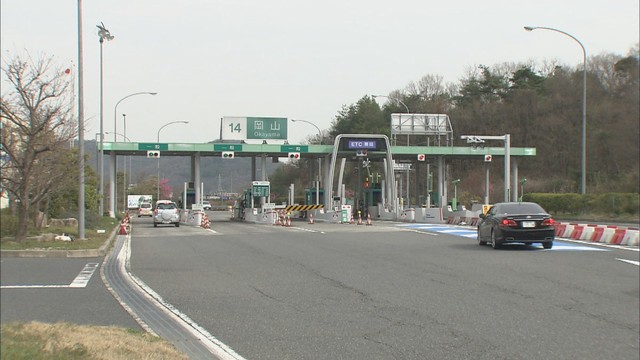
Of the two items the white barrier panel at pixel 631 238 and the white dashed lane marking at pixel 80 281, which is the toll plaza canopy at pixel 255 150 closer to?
the white barrier panel at pixel 631 238

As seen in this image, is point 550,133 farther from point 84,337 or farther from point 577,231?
point 84,337

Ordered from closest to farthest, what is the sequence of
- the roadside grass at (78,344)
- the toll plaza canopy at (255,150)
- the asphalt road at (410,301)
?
the roadside grass at (78,344)
the asphalt road at (410,301)
the toll plaza canopy at (255,150)

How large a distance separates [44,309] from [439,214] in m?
32.7

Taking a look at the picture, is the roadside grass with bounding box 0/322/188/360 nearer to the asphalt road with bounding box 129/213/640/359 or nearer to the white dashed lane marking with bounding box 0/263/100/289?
the asphalt road with bounding box 129/213/640/359

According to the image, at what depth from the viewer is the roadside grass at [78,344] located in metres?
5.19

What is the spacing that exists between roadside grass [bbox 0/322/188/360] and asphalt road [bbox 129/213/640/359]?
1.21 meters

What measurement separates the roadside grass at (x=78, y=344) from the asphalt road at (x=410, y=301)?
47.7 inches

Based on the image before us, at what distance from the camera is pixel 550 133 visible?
6538cm

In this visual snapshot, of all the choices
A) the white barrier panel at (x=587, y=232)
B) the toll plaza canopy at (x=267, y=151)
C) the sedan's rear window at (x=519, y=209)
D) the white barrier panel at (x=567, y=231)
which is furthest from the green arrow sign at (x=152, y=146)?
the sedan's rear window at (x=519, y=209)

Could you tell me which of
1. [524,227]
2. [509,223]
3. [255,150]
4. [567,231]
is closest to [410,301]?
[509,223]

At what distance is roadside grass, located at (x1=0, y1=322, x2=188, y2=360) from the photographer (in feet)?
17.0

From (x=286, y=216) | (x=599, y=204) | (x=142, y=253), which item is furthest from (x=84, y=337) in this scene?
(x=599, y=204)

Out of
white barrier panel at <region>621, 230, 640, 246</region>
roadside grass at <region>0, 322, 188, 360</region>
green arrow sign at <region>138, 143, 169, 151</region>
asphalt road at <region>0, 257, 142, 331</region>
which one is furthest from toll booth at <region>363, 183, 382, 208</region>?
roadside grass at <region>0, 322, 188, 360</region>

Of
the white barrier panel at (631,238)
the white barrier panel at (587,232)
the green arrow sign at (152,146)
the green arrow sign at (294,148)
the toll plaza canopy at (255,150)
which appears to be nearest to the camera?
the white barrier panel at (631,238)
